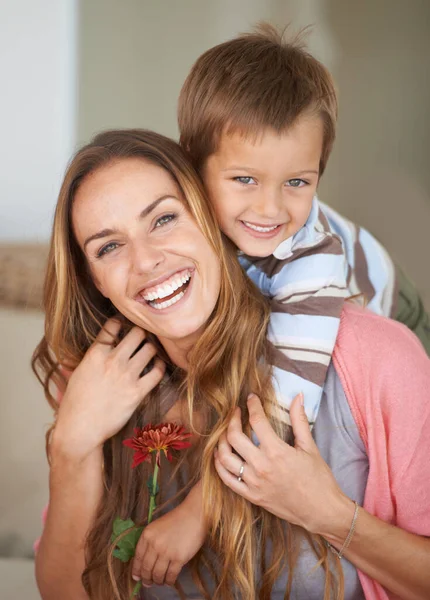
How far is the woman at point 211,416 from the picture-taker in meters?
1.26

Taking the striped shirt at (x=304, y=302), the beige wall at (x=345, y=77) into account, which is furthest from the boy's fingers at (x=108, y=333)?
the beige wall at (x=345, y=77)

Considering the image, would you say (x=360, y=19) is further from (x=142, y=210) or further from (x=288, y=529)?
(x=288, y=529)

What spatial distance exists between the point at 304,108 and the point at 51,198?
1425 mm

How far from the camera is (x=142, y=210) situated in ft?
4.26

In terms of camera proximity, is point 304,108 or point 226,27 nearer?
point 304,108

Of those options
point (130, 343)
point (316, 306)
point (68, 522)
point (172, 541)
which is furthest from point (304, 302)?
point (68, 522)

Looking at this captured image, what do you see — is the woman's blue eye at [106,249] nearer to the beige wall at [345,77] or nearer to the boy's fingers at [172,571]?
the boy's fingers at [172,571]

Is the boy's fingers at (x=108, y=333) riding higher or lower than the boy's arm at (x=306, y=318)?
lower

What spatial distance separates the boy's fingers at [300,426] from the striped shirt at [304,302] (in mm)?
19

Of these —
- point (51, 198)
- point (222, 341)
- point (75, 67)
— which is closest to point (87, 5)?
point (75, 67)

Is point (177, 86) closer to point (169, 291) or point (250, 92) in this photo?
point (250, 92)

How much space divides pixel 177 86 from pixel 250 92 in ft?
4.92

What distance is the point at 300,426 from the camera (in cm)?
127

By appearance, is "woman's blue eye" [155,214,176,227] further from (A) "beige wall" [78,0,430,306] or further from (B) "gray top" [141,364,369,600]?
(A) "beige wall" [78,0,430,306]
